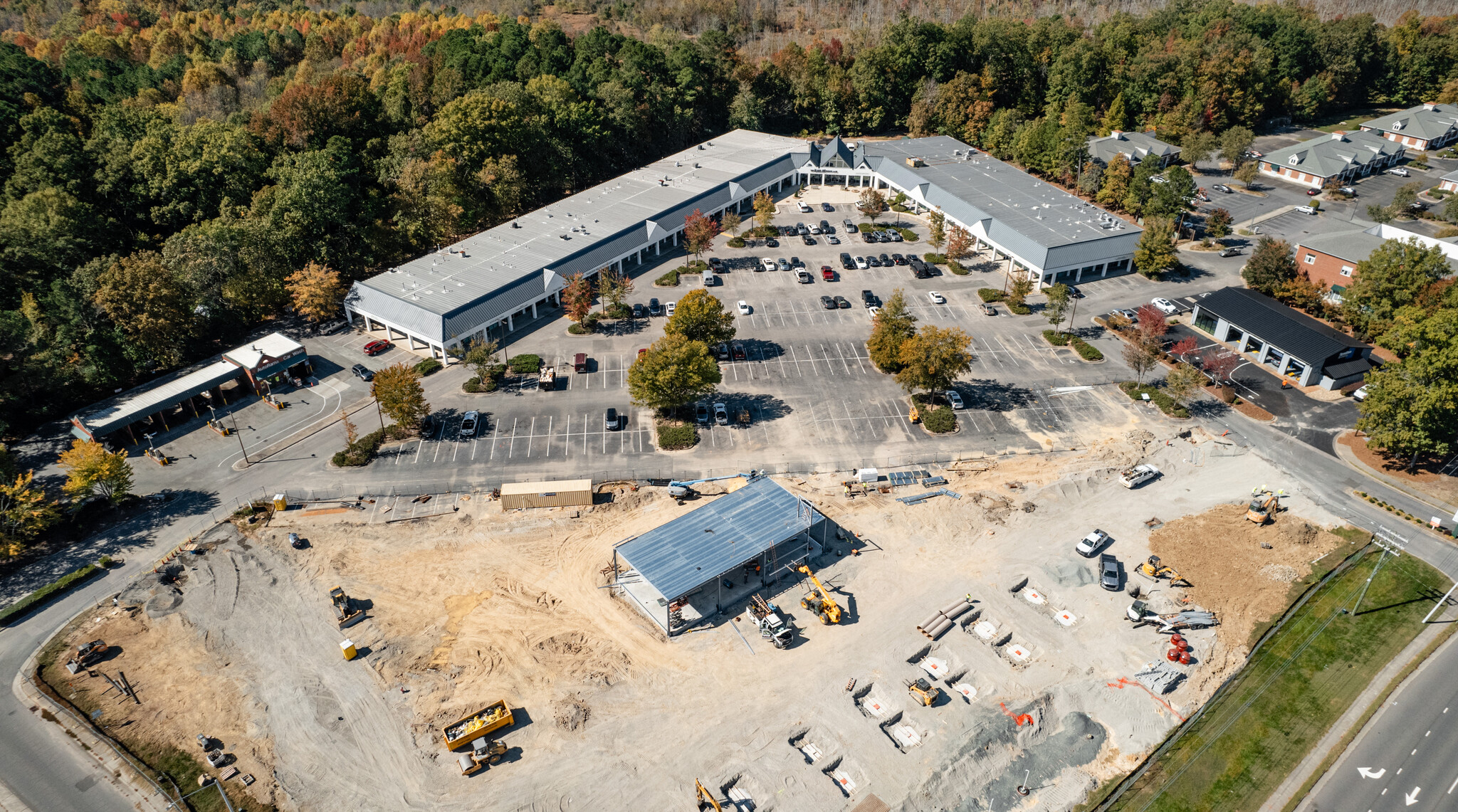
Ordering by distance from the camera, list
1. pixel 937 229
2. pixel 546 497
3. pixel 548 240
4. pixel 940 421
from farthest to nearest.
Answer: pixel 937 229
pixel 548 240
pixel 940 421
pixel 546 497

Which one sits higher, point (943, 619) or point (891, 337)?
point (891, 337)

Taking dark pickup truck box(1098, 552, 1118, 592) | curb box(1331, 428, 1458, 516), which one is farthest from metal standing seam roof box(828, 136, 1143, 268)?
dark pickup truck box(1098, 552, 1118, 592)

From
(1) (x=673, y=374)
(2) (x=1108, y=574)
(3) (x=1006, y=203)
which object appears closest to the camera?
(2) (x=1108, y=574)

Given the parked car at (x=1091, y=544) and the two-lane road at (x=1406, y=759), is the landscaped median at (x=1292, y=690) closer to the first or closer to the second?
the two-lane road at (x=1406, y=759)

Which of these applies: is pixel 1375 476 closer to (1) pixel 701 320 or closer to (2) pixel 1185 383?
(2) pixel 1185 383

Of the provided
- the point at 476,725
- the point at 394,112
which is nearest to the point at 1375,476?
the point at 476,725

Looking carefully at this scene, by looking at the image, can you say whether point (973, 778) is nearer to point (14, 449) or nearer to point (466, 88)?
point (14, 449)

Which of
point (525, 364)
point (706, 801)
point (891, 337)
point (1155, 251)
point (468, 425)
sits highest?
point (891, 337)
